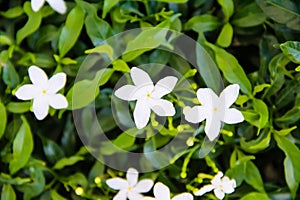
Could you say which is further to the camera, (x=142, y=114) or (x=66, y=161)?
(x=66, y=161)

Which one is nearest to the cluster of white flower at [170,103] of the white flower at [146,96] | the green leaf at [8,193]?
the white flower at [146,96]

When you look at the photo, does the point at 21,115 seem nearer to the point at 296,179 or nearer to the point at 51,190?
the point at 51,190

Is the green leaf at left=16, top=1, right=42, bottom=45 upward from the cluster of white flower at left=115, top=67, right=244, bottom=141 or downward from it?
upward

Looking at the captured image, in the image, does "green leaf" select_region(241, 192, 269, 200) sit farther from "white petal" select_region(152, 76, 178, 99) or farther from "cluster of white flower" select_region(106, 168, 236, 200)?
"white petal" select_region(152, 76, 178, 99)

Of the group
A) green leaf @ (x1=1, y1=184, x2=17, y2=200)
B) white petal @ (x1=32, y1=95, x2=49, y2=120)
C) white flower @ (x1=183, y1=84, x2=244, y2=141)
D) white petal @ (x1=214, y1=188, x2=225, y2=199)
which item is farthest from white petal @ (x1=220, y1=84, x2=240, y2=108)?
green leaf @ (x1=1, y1=184, x2=17, y2=200)

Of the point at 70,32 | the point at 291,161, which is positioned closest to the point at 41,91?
the point at 70,32

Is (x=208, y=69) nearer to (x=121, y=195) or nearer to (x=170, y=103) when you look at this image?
(x=170, y=103)
